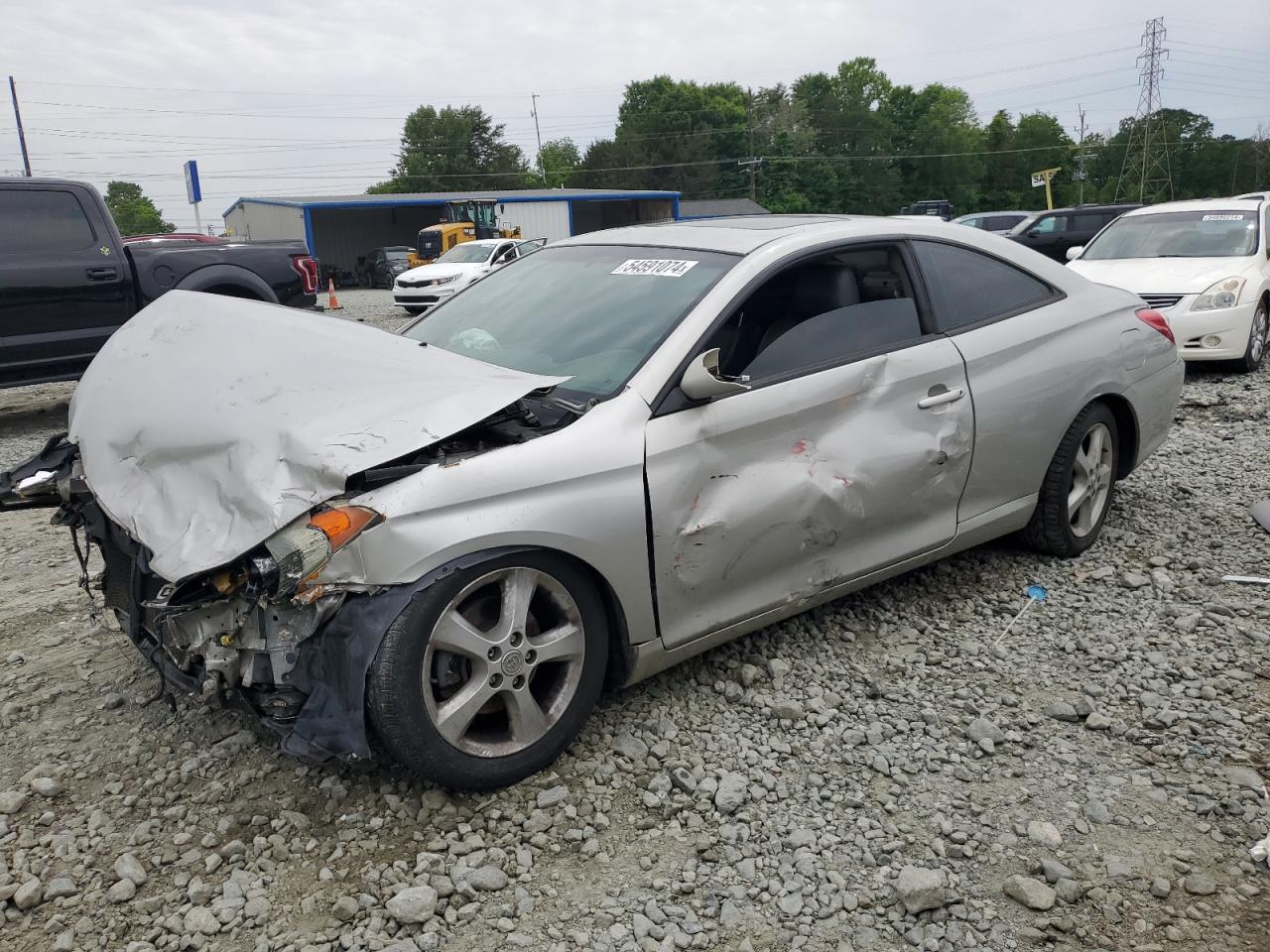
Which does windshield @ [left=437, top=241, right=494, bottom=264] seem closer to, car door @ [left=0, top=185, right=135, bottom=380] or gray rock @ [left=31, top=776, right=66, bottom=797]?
car door @ [left=0, top=185, right=135, bottom=380]

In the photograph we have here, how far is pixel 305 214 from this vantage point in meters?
47.1

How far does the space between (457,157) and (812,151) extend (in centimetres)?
3089

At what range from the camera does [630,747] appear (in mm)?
3242

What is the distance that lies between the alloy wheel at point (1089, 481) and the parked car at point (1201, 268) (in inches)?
170

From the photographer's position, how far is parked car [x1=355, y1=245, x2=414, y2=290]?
38.8 m

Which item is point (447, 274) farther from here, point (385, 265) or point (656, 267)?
point (656, 267)

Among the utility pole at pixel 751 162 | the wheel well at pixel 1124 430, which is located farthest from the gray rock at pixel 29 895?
the utility pole at pixel 751 162

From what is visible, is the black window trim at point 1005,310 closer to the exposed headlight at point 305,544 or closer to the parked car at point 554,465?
the parked car at point 554,465

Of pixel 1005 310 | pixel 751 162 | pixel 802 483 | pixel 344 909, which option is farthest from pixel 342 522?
pixel 751 162

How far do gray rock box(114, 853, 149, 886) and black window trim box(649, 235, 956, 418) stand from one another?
6.16 feet

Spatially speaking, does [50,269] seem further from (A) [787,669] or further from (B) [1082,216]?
(B) [1082,216]

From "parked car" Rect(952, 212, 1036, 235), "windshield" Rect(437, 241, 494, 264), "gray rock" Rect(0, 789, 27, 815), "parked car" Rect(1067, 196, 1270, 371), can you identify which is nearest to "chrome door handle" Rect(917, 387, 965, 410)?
"gray rock" Rect(0, 789, 27, 815)

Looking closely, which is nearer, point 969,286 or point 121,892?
point 121,892

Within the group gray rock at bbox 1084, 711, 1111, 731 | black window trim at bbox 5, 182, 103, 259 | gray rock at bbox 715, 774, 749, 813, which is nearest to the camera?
gray rock at bbox 715, 774, 749, 813
